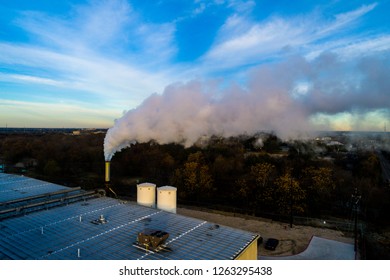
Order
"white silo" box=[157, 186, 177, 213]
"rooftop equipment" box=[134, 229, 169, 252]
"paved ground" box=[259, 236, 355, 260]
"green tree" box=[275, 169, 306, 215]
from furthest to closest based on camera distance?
"green tree" box=[275, 169, 306, 215], "paved ground" box=[259, 236, 355, 260], "white silo" box=[157, 186, 177, 213], "rooftop equipment" box=[134, 229, 169, 252]

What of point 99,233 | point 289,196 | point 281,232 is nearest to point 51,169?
point 289,196

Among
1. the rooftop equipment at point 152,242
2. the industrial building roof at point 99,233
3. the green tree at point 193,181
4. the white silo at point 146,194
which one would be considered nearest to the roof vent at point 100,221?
the industrial building roof at point 99,233

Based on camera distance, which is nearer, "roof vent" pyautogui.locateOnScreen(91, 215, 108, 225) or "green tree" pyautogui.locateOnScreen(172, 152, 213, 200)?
"roof vent" pyautogui.locateOnScreen(91, 215, 108, 225)

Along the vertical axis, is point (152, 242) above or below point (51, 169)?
above

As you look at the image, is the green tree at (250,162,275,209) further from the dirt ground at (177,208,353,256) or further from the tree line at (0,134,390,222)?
the dirt ground at (177,208,353,256)

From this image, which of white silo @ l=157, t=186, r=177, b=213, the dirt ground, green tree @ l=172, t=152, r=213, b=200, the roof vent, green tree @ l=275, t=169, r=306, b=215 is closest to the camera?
the roof vent

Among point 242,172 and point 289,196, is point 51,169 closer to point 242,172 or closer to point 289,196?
point 242,172

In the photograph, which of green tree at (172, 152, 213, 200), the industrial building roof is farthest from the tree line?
the industrial building roof

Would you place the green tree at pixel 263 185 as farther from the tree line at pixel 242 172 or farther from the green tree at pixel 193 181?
the green tree at pixel 193 181
